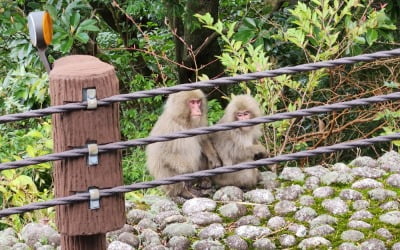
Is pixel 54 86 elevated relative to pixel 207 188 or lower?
elevated

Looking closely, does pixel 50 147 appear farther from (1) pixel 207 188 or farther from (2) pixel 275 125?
(2) pixel 275 125

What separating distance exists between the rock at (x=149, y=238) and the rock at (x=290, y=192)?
786 millimetres


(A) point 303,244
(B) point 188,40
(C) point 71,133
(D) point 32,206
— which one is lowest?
(A) point 303,244

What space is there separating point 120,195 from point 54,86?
433 mm

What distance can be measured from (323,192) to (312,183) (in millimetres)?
212

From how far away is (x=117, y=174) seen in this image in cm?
294

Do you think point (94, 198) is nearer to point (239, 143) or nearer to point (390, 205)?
point (390, 205)

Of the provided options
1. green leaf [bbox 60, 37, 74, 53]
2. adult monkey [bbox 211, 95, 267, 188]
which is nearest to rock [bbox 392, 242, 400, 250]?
adult monkey [bbox 211, 95, 267, 188]

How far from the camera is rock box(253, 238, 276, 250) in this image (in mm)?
3818

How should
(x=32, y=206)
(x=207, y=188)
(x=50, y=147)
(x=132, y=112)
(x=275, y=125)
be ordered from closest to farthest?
(x=32, y=206) < (x=207, y=188) < (x=50, y=147) < (x=275, y=125) < (x=132, y=112)

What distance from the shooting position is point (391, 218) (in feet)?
13.2

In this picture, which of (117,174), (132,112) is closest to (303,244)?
(117,174)

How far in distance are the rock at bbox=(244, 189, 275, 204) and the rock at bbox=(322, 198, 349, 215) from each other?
1.03 feet

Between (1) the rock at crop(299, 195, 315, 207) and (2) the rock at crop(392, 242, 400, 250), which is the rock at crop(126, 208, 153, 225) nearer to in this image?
(1) the rock at crop(299, 195, 315, 207)
